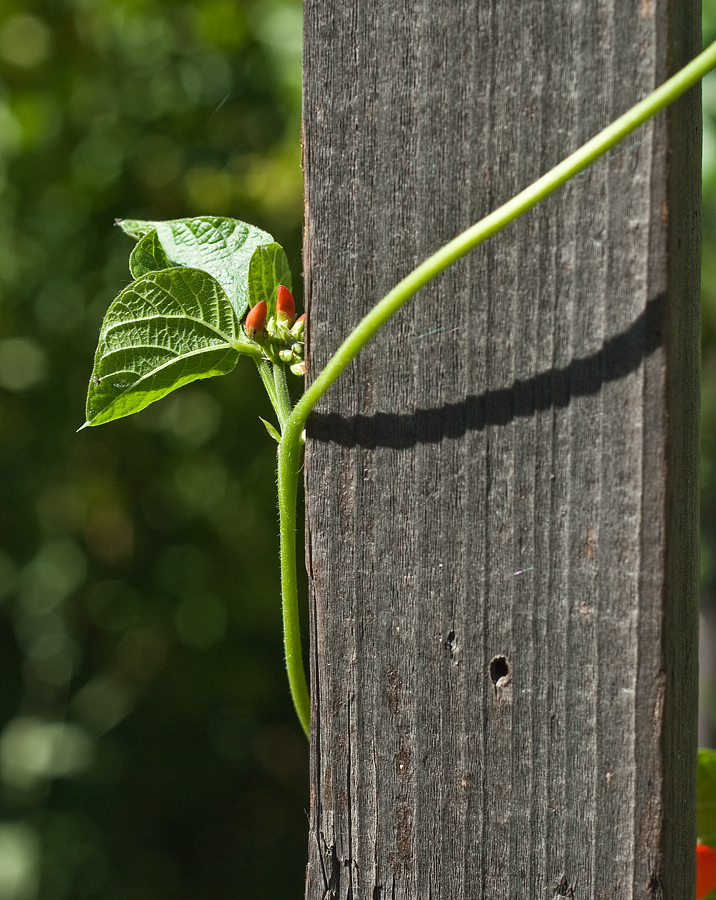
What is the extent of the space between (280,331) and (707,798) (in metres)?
0.53

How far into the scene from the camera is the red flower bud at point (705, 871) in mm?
596

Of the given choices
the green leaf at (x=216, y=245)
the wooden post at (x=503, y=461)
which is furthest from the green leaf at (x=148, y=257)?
the wooden post at (x=503, y=461)

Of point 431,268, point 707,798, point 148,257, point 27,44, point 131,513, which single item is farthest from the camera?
point 131,513

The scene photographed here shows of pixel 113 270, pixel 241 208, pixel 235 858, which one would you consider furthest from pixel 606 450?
pixel 235 858

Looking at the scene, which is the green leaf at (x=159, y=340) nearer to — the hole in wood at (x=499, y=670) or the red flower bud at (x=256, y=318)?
the red flower bud at (x=256, y=318)

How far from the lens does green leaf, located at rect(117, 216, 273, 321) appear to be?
1.69ft

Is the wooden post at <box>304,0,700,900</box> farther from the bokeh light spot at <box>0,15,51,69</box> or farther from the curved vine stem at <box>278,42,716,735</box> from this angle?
the bokeh light spot at <box>0,15,51,69</box>

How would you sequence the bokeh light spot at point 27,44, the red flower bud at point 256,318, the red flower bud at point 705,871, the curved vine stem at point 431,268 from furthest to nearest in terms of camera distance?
the bokeh light spot at point 27,44, the red flower bud at point 705,871, the red flower bud at point 256,318, the curved vine stem at point 431,268

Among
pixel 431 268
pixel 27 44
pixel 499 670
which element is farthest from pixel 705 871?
pixel 27 44

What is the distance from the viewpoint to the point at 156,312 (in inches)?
18.6

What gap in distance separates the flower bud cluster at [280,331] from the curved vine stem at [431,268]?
45 mm

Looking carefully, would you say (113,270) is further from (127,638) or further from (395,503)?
(395,503)

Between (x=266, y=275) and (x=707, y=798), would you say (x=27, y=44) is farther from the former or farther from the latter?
(x=707, y=798)

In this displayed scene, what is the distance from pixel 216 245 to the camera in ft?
1.71
